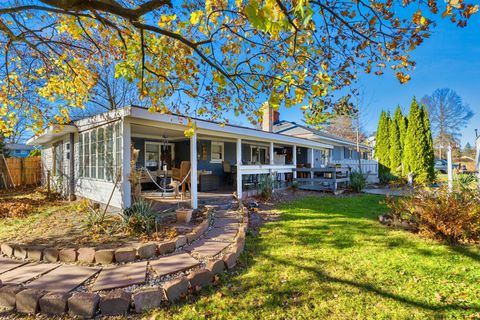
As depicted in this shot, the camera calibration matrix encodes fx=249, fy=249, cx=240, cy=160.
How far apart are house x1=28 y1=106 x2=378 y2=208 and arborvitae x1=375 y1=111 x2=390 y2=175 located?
598 cm

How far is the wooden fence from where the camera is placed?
14.6 m

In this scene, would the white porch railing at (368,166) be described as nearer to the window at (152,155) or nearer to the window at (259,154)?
the window at (259,154)

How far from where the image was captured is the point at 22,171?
15.2 meters

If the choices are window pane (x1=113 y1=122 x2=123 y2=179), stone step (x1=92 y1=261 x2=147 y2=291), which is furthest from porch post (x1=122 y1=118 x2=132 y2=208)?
stone step (x1=92 y1=261 x2=147 y2=291)

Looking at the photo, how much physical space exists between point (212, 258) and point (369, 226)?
410 centimetres

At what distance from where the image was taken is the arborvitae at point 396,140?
1684 cm

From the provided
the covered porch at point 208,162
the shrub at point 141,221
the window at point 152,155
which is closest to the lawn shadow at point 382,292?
the shrub at point 141,221

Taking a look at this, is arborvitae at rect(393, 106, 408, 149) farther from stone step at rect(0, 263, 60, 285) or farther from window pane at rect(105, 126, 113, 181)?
stone step at rect(0, 263, 60, 285)

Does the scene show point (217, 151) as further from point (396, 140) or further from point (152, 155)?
point (396, 140)

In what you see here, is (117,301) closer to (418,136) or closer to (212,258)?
(212,258)

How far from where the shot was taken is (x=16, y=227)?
19.2 feet

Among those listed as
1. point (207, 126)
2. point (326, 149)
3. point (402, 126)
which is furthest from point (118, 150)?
point (402, 126)

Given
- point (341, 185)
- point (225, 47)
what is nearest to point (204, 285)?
point (225, 47)

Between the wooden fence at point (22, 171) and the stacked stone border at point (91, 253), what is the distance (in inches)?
553
